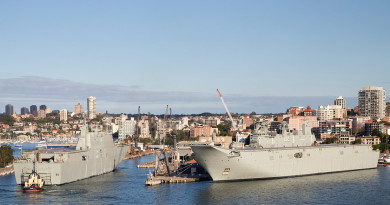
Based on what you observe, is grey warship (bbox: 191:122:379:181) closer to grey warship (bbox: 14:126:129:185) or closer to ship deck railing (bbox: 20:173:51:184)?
grey warship (bbox: 14:126:129:185)

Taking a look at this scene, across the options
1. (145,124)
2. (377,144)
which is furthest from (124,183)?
(145,124)

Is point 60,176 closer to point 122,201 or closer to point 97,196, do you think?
point 97,196

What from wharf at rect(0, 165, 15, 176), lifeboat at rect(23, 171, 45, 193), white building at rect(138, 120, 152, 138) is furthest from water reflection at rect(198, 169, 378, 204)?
white building at rect(138, 120, 152, 138)

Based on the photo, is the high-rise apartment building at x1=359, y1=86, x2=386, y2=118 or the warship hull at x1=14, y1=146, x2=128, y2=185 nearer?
the warship hull at x1=14, y1=146, x2=128, y2=185

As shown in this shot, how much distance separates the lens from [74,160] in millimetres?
46031

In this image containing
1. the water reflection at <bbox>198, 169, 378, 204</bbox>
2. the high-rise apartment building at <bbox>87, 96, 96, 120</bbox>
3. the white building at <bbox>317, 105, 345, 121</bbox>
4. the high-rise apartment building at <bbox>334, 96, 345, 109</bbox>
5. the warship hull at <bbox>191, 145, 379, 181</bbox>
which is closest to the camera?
the water reflection at <bbox>198, 169, 378, 204</bbox>

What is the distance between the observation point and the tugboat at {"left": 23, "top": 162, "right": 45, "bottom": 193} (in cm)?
4072

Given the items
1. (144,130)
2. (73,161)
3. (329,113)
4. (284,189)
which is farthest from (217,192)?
(144,130)

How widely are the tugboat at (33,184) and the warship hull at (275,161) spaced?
1231 centimetres

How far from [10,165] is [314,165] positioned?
112 feet

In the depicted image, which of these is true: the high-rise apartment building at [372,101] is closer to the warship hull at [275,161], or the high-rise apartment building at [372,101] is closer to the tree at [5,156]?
the warship hull at [275,161]

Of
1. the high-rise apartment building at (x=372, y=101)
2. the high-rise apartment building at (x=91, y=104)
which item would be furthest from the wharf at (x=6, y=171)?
the high-rise apartment building at (x=91, y=104)

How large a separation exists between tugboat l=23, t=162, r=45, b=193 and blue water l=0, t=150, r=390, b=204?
2.02 ft

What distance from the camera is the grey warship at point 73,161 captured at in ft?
143
